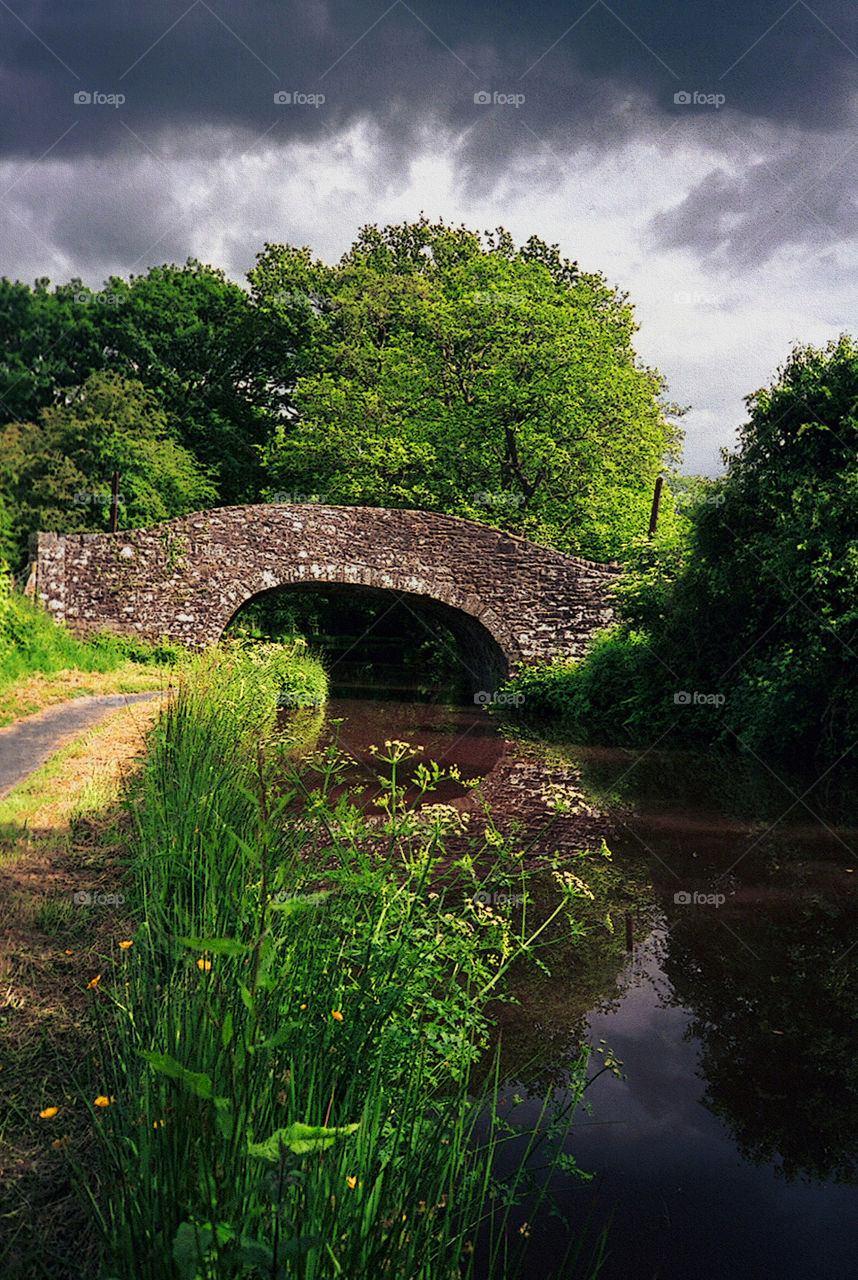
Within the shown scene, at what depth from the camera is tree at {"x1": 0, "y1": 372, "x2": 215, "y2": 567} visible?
1861 centimetres

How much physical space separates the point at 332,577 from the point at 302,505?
1.41 m

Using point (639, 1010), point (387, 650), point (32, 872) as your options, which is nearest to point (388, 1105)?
point (639, 1010)

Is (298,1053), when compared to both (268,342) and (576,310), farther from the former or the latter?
(268,342)

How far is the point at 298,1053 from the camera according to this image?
2.15 m

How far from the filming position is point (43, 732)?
7.10 m

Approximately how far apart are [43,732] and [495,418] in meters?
15.9
